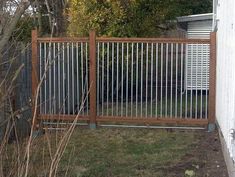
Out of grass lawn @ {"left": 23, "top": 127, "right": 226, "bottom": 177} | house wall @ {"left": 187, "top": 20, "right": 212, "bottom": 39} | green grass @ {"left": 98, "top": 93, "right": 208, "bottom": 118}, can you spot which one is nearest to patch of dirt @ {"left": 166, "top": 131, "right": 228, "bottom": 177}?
grass lawn @ {"left": 23, "top": 127, "right": 226, "bottom": 177}

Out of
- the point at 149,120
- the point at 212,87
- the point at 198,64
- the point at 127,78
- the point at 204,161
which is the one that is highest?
the point at 198,64

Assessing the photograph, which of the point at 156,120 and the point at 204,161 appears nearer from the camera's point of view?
the point at 204,161

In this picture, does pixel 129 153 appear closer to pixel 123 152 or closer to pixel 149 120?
pixel 123 152

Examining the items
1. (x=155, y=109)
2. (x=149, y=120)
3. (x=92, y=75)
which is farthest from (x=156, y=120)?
(x=92, y=75)

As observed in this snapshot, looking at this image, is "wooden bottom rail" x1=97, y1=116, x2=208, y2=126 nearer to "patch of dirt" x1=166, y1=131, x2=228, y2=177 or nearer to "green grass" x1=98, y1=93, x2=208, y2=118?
"green grass" x1=98, y1=93, x2=208, y2=118

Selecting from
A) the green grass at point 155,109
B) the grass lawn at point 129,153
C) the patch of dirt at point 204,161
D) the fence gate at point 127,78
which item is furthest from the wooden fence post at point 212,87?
the patch of dirt at point 204,161

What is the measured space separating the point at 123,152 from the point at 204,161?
1.42 metres

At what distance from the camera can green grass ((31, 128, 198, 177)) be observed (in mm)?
7742

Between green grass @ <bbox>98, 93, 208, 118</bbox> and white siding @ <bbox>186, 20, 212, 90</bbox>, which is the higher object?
white siding @ <bbox>186, 20, 212, 90</bbox>

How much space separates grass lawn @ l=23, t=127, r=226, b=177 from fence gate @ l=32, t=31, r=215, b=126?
1.34 feet

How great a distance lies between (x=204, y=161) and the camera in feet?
27.7

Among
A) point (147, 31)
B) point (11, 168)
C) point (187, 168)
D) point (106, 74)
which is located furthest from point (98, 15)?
point (11, 168)

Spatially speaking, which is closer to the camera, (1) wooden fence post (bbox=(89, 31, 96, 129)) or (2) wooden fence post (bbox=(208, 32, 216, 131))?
(2) wooden fence post (bbox=(208, 32, 216, 131))

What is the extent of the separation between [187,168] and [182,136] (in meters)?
2.72
